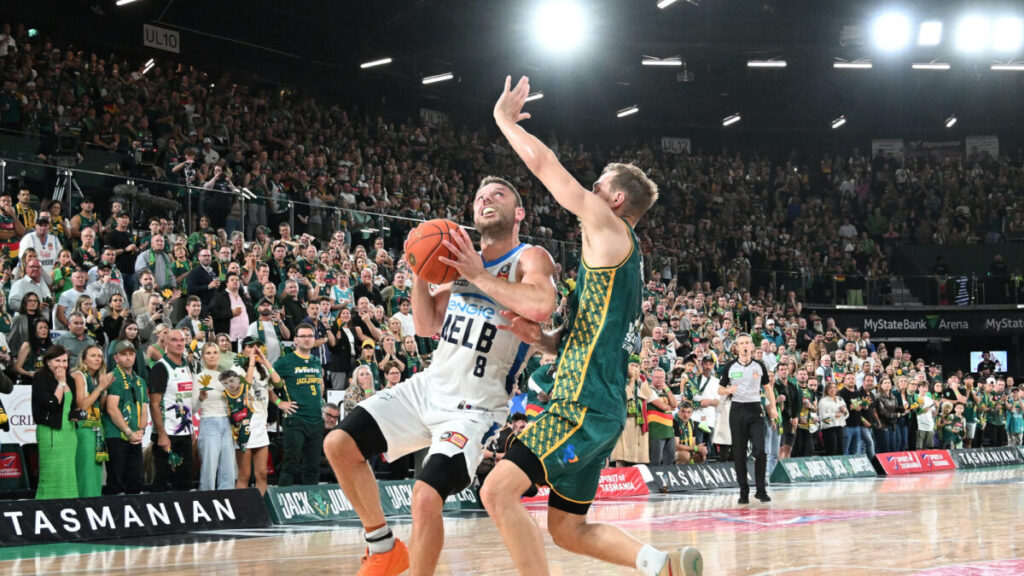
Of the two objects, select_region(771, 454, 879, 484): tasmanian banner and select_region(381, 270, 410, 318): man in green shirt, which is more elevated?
select_region(381, 270, 410, 318): man in green shirt

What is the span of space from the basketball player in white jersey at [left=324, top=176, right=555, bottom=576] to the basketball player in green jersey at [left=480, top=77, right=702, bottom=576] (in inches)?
10.3

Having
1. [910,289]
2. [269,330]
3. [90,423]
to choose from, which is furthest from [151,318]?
[910,289]

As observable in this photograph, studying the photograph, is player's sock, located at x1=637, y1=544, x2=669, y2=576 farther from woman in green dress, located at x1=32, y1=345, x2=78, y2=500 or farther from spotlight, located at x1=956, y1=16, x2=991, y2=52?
spotlight, located at x1=956, y1=16, x2=991, y2=52

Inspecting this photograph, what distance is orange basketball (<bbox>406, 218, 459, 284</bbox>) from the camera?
5129 millimetres

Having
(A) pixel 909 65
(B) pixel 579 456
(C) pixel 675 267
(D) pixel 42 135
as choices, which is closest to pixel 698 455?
(C) pixel 675 267

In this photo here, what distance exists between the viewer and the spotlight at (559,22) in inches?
1097

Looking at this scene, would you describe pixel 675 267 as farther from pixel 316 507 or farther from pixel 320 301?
pixel 316 507

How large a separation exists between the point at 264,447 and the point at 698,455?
8658mm

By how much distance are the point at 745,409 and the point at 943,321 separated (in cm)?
2425

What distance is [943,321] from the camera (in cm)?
3484

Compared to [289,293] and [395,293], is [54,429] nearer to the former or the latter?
[289,293]

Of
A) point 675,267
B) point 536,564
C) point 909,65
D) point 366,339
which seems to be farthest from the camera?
point 909,65

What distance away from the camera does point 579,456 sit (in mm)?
4633

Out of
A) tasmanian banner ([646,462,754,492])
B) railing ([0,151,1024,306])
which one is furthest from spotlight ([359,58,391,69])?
tasmanian banner ([646,462,754,492])
